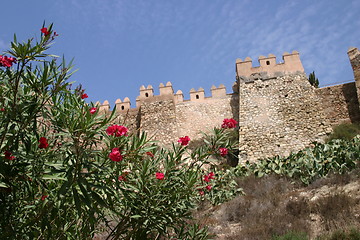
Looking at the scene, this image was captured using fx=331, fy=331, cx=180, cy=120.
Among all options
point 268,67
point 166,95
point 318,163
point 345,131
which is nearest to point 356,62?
point 345,131

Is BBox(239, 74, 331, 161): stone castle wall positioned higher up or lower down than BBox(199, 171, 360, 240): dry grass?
higher up

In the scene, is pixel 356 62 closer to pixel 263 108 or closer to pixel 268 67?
pixel 268 67

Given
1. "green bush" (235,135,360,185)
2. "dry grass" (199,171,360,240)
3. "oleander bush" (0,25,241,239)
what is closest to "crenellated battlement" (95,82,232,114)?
"green bush" (235,135,360,185)

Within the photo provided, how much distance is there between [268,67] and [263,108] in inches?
90.3

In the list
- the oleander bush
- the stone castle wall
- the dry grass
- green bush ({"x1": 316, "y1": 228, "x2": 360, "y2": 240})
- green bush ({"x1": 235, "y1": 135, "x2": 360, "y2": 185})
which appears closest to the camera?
the oleander bush

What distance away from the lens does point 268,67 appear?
15.8 m

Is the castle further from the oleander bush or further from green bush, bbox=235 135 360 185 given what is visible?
the oleander bush

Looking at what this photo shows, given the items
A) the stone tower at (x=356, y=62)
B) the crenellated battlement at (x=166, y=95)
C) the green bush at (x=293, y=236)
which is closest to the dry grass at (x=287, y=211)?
the green bush at (x=293, y=236)

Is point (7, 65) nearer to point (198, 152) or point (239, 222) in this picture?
point (198, 152)

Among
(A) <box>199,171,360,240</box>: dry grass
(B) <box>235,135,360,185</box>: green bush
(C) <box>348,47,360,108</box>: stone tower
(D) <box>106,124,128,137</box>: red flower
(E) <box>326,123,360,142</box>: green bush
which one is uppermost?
(C) <box>348,47,360,108</box>: stone tower

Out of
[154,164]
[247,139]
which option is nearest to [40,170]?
[154,164]

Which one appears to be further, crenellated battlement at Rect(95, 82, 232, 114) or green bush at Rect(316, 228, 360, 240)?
crenellated battlement at Rect(95, 82, 232, 114)

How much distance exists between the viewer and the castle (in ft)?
44.8

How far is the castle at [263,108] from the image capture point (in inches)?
538
